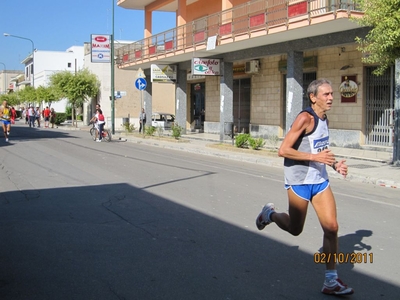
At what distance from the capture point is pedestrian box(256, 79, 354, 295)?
15.0 ft

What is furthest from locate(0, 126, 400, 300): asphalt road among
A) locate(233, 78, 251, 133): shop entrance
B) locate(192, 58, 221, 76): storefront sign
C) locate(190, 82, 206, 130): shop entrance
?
locate(190, 82, 206, 130): shop entrance

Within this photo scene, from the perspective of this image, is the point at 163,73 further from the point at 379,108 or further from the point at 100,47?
the point at 379,108

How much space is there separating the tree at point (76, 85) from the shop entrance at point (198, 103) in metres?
13.9

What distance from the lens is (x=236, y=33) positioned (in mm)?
Answer: 20828

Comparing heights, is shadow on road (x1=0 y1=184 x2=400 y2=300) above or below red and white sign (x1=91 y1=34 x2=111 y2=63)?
below

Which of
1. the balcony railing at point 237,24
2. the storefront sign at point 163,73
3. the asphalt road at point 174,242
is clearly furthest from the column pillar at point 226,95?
the asphalt road at point 174,242

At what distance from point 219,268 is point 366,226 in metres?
3.04

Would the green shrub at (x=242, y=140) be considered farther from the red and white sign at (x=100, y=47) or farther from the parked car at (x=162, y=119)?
the parked car at (x=162, y=119)

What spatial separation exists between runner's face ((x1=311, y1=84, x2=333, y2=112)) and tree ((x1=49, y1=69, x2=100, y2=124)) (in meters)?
42.0

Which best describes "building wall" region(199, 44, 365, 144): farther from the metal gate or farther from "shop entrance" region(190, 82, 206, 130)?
"shop entrance" region(190, 82, 206, 130)

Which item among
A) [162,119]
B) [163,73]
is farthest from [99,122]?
[162,119]

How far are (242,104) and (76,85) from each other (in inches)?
835

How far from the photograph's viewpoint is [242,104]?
2895 centimetres

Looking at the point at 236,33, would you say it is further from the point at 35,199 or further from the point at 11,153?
the point at 35,199
